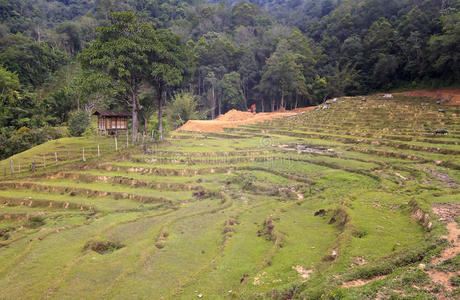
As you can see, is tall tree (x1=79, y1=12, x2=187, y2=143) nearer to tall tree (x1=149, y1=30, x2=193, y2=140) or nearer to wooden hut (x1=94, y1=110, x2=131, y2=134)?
tall tree (x1=149, y1=30, x2=193, y2=140)

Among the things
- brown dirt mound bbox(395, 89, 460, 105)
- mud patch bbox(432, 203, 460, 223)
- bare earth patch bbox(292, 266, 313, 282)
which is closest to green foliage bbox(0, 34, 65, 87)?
bare earth patch bbox(292, 266, 313, 282)

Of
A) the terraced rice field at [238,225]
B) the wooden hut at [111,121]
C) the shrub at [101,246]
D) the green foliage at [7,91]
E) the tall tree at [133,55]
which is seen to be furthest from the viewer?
the green foliage at [7,91]

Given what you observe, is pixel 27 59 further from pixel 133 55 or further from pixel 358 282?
pixel 358 282

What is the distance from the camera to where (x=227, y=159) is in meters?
21.4

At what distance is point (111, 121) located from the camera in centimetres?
2925

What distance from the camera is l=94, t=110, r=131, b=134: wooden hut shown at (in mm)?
28541

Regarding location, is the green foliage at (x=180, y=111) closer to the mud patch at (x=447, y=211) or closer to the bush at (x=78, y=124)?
the bush at (x=78, y=124)

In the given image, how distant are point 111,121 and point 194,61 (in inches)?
1179

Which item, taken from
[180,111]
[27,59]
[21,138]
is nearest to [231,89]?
[180,111]

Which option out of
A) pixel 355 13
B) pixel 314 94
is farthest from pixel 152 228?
pixel 355 13

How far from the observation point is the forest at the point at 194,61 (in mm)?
27234

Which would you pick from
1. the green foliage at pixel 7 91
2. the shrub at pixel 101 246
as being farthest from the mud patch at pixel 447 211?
the green foliage at pixel 7 91

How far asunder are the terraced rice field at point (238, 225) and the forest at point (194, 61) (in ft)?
34.5

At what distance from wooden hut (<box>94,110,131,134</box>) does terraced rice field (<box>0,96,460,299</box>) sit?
25.1ft
